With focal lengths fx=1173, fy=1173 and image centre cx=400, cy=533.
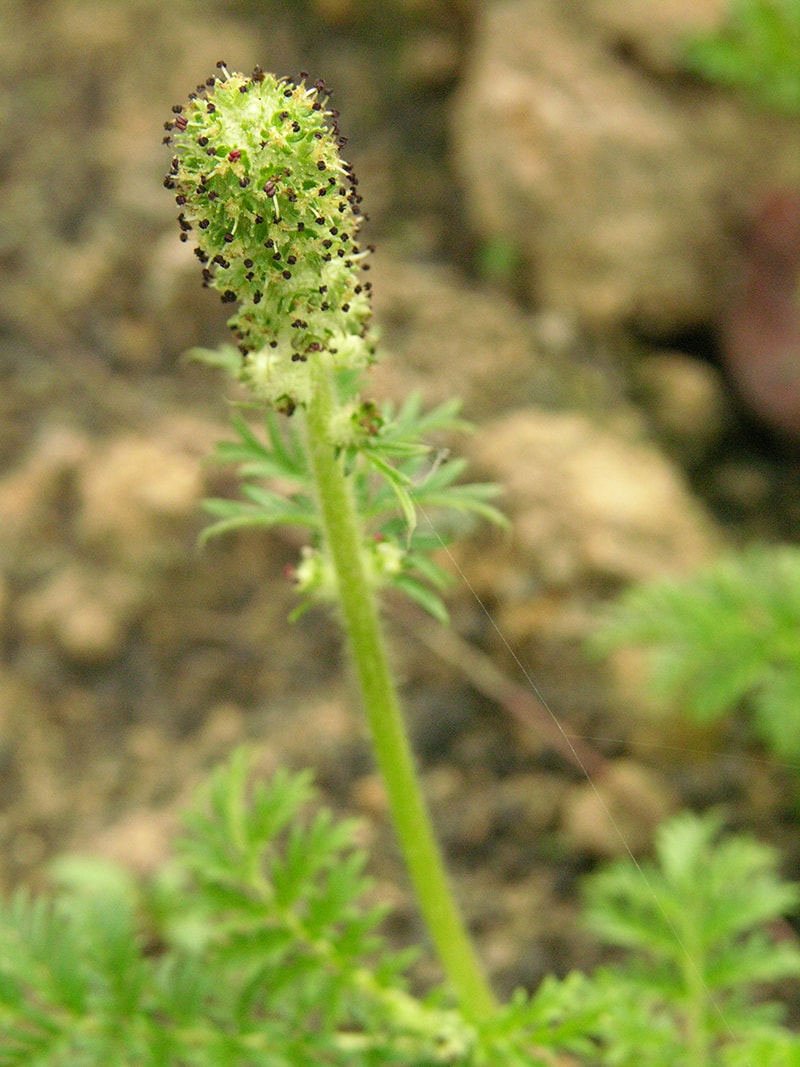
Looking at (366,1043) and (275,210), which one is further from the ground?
(275,210)

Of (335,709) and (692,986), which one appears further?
(335,709)

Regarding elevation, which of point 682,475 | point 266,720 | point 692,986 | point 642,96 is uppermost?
point 642,96

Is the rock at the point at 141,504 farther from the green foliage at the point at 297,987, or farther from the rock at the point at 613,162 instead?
the rock at the point at 613,162

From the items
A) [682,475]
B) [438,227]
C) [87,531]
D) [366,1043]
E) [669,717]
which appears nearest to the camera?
[366,1043]

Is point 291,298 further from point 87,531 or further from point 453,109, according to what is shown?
point 453,109

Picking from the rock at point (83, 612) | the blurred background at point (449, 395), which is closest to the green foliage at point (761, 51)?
the blurred background at point (449, 395)

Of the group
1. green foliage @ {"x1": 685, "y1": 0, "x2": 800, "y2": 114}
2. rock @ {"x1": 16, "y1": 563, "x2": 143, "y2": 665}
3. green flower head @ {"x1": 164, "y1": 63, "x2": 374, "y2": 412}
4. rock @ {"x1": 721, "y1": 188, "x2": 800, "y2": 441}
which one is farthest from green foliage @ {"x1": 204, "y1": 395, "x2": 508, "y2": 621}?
green foliage @ {"x1": 685, "y1": 0, "x2": 800, "y2": 114}

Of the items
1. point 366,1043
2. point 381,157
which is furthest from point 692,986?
point 381,157

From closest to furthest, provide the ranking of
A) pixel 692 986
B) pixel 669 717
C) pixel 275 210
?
pixel 275 210, pixel 692 986, pixel 669 717
